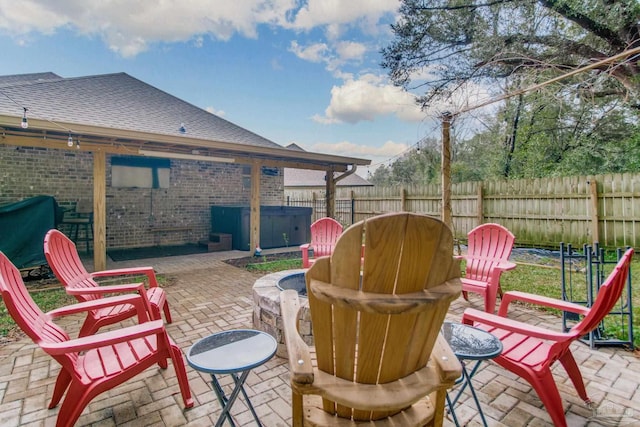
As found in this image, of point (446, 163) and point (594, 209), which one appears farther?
point (594, 209)

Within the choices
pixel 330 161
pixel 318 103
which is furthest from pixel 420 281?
pixel 318 103

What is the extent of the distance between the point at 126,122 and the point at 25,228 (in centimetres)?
297

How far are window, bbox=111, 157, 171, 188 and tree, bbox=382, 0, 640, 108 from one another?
6.56 metres

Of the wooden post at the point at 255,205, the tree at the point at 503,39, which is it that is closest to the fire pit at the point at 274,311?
the wooden post at the point at 255,205

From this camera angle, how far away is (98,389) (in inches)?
63.3

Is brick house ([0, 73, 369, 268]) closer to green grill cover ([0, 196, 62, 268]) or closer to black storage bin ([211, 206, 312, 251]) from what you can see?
black storage bin ([211, 206, 312, 251])

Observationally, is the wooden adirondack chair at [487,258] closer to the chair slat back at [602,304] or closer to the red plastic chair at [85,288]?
the chair slat back at [602,304]

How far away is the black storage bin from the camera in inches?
315

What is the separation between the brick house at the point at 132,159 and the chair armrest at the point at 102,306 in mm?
3754

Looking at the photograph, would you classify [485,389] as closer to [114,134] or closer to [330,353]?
[330,353]

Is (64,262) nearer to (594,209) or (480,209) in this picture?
(480,209)

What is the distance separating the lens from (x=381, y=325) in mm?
1034

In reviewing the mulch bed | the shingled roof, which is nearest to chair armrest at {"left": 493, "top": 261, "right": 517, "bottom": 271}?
the mulch bed

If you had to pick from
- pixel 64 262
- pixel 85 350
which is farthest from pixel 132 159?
pixel 85 350
